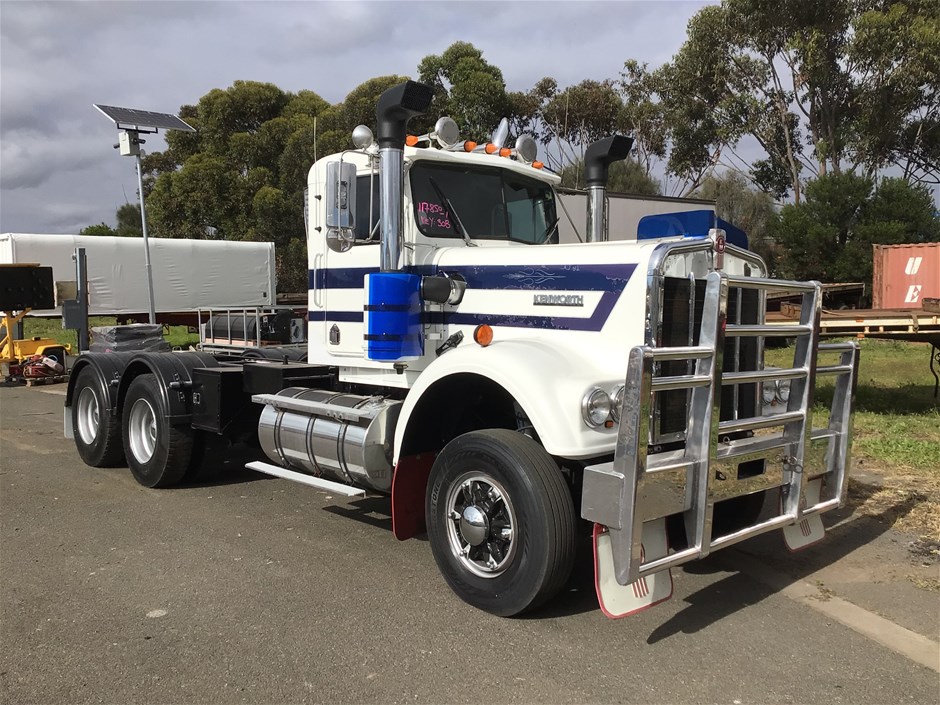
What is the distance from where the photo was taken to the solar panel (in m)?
12.5

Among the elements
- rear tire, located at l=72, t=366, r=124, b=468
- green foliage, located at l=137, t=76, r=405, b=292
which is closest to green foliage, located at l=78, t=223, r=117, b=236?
green foliage, located at l=137, t=76, r=405, b=292

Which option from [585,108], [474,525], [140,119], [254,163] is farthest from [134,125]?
[585,108]

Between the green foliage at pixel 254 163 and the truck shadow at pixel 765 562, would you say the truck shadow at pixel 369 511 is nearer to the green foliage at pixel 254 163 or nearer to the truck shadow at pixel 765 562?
the truck shadow at pixel 765 562

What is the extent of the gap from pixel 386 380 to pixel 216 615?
6.51 ft

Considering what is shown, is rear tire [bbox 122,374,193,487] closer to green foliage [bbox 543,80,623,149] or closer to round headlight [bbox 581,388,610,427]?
round headlight [bbox 581,388,610,427]

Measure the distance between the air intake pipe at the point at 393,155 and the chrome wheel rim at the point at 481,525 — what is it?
157 cm

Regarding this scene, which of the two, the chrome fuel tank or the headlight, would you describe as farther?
the chrome fuel tank

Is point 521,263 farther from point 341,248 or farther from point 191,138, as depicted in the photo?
point 191,138

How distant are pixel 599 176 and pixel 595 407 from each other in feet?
9.72

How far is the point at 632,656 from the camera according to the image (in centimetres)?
362

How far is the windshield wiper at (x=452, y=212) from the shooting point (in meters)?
5.37

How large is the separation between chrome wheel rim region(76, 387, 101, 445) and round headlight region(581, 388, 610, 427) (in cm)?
559

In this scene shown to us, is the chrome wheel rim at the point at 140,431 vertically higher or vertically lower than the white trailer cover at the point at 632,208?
lower

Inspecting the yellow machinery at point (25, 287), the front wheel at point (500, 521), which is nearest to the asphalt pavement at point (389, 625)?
the front wheel at point (500, 521)
